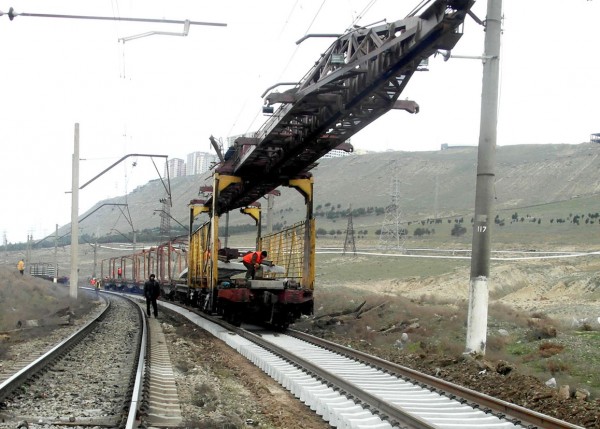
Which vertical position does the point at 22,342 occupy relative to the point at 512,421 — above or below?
below

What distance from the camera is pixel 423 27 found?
1066 centimetres

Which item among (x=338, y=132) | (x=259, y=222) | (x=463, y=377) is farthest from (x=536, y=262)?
(x=463, y=377)

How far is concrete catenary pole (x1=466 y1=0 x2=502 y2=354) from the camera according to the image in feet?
42.2

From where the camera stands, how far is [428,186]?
461 feet

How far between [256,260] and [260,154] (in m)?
3.12

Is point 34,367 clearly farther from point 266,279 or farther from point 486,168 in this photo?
point 266,279

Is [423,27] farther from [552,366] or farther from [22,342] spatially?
[22,342]

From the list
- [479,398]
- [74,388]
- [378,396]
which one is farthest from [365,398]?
[74,388]

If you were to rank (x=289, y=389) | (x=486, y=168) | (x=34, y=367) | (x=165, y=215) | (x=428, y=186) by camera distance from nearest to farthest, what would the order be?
(x=289, y=389)
(x=34, y=367)
(x=486, y=168)
(x=165, y=215)
(x=428, y=186)

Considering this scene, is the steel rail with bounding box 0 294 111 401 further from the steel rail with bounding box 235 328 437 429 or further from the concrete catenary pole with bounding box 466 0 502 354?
the concrete catenary pole with bounding box 466 0 502 354

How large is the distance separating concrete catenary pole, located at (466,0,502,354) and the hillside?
259ft

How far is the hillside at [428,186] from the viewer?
372 ft

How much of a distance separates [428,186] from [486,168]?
12959cm

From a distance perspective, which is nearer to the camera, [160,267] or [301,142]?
[301,142]
